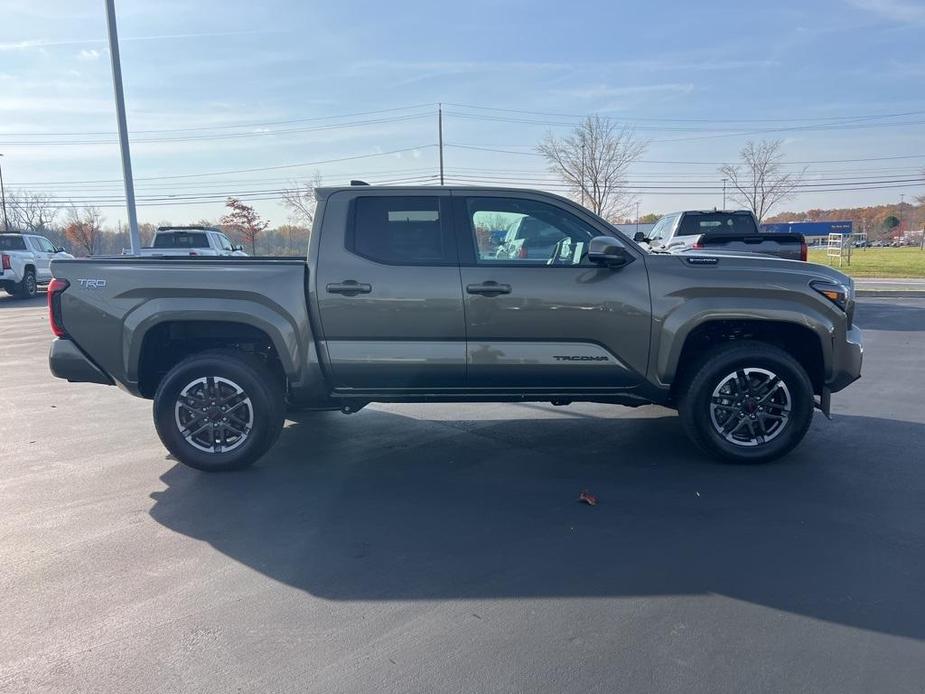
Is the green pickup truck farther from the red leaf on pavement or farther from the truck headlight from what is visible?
the red leaf on pavement

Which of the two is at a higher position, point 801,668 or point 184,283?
point 184,283

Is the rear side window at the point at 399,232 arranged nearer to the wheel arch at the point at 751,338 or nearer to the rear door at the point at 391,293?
the rear door at the point at 391,293

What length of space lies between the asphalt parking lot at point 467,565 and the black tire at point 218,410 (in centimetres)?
20

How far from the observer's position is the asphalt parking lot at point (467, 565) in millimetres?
2811

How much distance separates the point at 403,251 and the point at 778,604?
10.8 feet

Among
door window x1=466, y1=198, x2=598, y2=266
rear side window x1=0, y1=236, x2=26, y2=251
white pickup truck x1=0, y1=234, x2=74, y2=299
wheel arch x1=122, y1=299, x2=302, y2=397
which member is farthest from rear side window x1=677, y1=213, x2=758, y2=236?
rear side window x1=0, y1=236, x2=26, y2=251

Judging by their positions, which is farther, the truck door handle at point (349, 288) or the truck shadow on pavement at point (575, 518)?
the truck door handle at point (349, 288)

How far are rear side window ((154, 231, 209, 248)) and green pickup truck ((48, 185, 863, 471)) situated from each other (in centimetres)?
1618

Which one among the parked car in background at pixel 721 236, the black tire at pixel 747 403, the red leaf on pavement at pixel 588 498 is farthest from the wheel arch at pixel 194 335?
the parked car in background at pixel 721 236

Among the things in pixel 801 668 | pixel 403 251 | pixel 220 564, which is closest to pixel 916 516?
pixel 801 668

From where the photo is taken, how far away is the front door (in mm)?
4977

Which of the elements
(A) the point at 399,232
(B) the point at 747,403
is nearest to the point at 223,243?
(A) the point at 399,232

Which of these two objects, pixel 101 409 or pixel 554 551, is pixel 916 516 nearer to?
pixel 554 551

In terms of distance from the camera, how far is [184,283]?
4961mm
